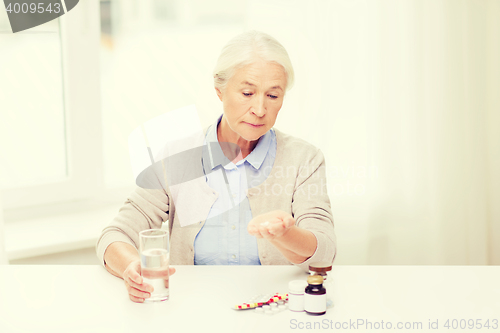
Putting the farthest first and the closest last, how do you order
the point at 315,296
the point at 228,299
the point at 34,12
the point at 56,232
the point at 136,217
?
the point at 34,12 < the point at 56,232 < the point at 136,217 < the point at 228,299 < the point at 315,296

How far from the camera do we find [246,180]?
1.55 meters

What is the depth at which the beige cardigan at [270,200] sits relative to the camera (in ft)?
4.79

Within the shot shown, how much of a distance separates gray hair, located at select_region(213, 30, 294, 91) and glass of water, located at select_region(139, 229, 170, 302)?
596mm

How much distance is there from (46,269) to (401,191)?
1.38 meters

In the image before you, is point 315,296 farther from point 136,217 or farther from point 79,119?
point 79,119

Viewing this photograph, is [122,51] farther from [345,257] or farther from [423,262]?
[423,262]

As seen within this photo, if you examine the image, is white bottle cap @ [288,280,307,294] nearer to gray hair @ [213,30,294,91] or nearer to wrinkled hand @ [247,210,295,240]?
wrinkled hand @ [247,210,295,240]

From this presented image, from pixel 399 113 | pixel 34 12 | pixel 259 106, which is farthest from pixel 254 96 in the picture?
pixel 34 12

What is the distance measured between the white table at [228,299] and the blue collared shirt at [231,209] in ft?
0.59

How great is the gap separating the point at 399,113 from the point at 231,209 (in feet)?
2.97

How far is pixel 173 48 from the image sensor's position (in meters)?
2.07

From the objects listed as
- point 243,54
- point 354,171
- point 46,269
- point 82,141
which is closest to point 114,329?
point 46,269

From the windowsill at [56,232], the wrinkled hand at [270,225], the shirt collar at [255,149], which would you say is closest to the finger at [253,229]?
the wrinkled hand at [270,225]

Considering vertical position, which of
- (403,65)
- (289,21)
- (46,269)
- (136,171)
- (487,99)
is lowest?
(46,269)
